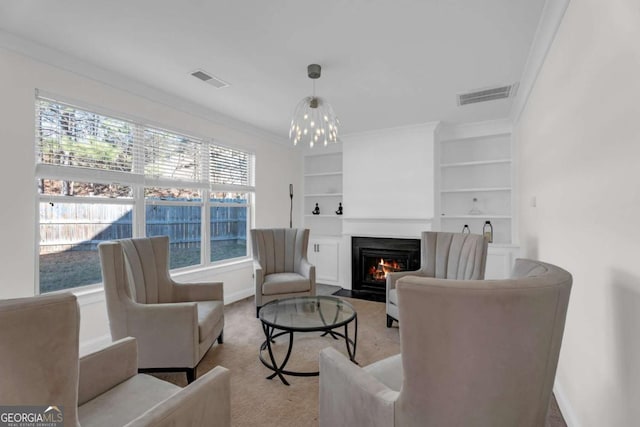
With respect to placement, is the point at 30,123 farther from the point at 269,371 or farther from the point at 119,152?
the point at 269,371

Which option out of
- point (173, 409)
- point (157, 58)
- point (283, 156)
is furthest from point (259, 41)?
point (283, 156)

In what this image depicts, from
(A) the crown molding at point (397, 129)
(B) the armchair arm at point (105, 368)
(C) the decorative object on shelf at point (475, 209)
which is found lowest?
(B) the armchair arm at point (105, 368)

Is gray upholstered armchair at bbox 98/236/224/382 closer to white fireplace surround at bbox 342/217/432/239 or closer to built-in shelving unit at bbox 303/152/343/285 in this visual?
white fireplace surround at bbox 342/217/432/239

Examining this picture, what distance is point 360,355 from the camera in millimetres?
2689

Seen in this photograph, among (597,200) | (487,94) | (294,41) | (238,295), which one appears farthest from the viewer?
(238,295)

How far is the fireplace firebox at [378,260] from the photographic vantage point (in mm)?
4574

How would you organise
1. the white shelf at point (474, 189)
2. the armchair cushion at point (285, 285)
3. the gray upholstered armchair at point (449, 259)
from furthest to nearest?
the white shelf at point (474, 189) < the armchair cushion at point (285, 285) < the gray upholstered armchair at point (449, 259)

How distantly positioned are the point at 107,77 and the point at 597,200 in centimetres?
380

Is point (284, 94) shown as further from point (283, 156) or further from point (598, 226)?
point (598, 226)

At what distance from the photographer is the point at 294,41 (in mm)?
2328

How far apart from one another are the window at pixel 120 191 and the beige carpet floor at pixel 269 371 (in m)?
1.29

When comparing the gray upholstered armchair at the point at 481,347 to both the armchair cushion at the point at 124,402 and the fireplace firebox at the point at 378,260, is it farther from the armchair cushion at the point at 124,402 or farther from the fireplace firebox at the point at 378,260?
the fireplace firebox at the point at 378,260

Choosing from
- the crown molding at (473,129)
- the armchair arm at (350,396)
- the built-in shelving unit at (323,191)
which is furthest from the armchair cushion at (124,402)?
the crown molding at (473,129)

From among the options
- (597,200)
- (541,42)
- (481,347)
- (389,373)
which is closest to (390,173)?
(541,42)
